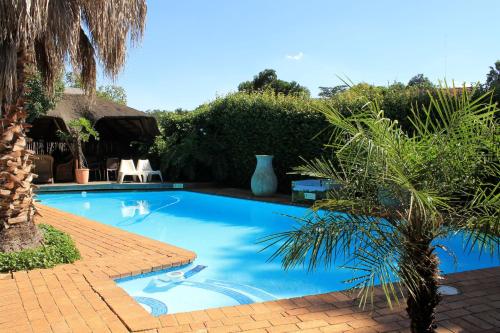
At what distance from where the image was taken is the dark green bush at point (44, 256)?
187 inches

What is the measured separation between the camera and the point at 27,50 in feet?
17.2

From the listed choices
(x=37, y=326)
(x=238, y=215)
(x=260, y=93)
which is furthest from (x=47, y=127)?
(x=37, y=326)

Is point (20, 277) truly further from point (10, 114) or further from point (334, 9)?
point (334, 9)

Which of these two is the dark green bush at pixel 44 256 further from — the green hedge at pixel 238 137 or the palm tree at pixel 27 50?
the green hedge at pixel 238 137

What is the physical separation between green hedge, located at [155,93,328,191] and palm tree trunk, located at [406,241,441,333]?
9.41 meters

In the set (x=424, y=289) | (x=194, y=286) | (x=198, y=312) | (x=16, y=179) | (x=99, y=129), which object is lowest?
(x=194, y=286)

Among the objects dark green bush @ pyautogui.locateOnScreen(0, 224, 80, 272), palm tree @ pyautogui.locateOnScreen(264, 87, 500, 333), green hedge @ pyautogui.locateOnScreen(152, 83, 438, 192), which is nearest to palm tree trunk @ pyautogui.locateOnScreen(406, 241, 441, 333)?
palm tree @ pyautogui.locateOnScreen(264, 87, 500, 333)

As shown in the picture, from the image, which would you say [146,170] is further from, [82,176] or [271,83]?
[271,83]

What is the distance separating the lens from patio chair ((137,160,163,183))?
16.4 m

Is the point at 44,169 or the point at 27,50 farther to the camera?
the point at 44,169

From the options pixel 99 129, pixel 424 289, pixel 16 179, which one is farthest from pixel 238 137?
pixel 424 289

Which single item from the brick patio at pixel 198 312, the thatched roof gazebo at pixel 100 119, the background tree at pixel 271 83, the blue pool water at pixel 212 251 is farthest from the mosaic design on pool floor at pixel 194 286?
the background tree at pixel 271 83

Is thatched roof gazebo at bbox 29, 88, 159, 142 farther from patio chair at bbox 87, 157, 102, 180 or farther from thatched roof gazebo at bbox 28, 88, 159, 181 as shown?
patio chair at bbox 87, 157, 102, 180

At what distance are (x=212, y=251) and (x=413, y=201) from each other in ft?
17.0
